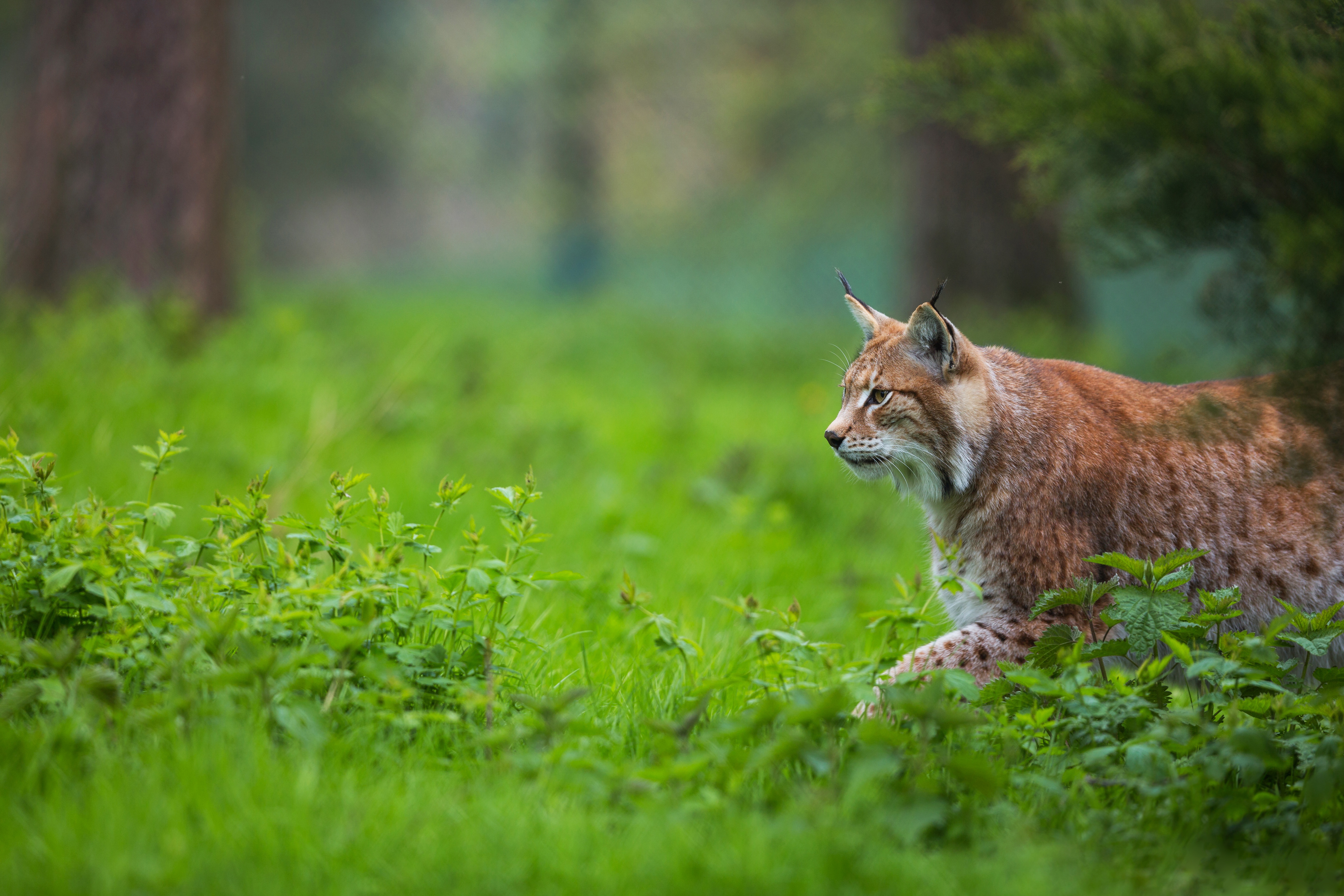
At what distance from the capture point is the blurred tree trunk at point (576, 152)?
1115 cm

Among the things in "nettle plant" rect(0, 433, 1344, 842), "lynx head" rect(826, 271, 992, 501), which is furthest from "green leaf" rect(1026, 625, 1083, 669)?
"lynx head" rect(826, 271, 992, 501)

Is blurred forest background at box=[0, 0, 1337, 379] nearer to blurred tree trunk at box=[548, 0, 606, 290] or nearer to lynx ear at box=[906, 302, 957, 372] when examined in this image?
blurred tree trunk at box=[548, 0, 606, 290]

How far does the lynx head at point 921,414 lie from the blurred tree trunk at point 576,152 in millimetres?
8655

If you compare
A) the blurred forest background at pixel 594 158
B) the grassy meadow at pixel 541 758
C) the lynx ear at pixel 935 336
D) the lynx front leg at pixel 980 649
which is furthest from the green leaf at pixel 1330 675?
the lynx ear at pixel 935 336

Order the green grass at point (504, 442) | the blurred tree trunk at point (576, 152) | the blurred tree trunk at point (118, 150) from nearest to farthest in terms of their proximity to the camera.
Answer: the green grass at point (504, 442) < the blurred tree trunk at point (118, 150) < the blurred tree trunk at point (576, 152)

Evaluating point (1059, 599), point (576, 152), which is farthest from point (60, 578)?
point (576, 152)

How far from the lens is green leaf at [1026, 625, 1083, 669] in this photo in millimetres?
2715

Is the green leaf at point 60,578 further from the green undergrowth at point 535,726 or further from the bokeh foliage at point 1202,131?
the bokeh foliage at point 1202,131

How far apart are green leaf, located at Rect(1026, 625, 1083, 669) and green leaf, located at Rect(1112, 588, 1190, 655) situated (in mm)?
144

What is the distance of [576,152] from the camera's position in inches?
460

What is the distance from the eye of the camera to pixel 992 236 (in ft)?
27.0

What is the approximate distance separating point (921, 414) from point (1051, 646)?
889mm

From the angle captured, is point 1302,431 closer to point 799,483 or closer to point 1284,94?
point 1284,94

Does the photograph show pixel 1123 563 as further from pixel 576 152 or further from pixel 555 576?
pixel 576 152
